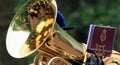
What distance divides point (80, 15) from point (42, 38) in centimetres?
189

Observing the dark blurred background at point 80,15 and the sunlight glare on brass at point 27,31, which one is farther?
the dark blurred background at point 80,15

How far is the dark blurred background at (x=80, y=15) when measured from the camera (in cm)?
472

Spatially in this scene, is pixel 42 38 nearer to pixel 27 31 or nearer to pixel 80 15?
pixel 27 31

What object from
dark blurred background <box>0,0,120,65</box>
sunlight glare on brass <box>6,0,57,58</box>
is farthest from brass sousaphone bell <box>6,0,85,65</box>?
dark blurred background <box>0,0,120,65</box>

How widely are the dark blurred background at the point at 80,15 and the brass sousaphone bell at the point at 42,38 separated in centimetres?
142

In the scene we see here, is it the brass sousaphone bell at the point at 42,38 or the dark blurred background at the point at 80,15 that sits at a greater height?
the dark blurred background at the point at 80,15

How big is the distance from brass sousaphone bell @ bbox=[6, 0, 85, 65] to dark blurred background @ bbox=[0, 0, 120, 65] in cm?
142

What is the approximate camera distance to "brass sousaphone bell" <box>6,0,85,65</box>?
9.84 ft

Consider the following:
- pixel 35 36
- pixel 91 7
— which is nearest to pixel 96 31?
pixel 35 36

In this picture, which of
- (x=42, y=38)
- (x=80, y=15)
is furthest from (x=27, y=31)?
(x=80, y=15)

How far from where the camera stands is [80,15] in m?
4.89

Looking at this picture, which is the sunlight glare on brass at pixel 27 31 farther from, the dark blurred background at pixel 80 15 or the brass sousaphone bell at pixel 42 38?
the dark blurred background at pixel 80 15

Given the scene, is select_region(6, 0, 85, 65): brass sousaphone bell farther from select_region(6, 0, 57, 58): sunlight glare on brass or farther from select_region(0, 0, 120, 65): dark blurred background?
select_region(0, 0, 120, 65): dark blurred background

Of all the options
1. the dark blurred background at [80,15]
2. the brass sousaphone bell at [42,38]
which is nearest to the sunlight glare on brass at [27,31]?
Result: the brass sousaphone bell at [42,38]
